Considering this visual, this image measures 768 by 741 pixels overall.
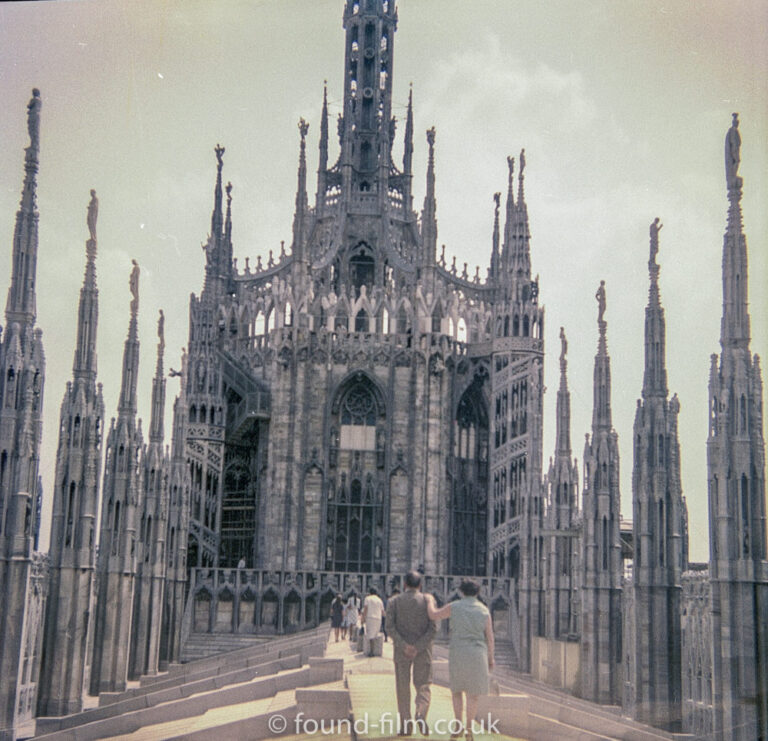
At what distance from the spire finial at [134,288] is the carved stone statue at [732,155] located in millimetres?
16390

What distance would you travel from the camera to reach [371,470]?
54750 mm

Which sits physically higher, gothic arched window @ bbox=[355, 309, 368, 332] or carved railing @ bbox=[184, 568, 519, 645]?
gothic arched window @ bbox=[355, 309, 368, 332]

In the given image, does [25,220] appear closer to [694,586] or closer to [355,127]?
[694,586]

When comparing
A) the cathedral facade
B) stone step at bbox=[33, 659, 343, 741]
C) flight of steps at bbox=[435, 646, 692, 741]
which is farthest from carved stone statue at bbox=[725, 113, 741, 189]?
stone step at bbox=[33, 659, 343, 741]

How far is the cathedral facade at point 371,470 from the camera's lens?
77.3ft

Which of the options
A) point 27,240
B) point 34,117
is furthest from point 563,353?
point 27,240

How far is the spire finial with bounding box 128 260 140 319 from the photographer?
110 ft

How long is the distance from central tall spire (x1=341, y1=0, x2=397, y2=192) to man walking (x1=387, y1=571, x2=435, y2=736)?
163ft

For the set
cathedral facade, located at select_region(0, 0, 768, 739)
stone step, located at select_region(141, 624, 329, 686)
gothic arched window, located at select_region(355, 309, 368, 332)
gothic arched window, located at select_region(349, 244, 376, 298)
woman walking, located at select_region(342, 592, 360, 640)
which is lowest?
stone step, located at select_region(141, 624, 329, 686)

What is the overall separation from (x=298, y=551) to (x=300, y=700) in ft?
122

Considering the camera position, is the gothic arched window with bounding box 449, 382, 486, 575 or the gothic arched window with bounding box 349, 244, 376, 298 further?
the gothic arched window with bounding box 349, 244, 376, 298

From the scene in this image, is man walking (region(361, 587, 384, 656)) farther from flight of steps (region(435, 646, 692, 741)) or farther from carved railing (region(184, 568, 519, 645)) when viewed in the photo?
carved railing (region(184, 568, 519, 645))

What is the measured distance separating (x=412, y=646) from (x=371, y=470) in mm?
40019

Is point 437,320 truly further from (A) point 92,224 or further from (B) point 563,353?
(A) point 92,224
